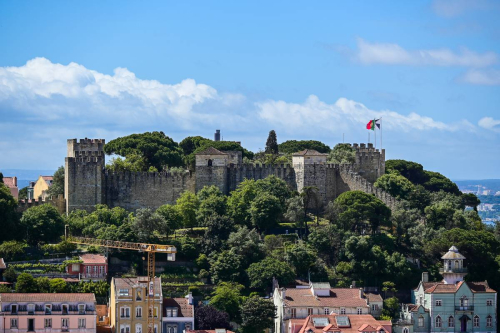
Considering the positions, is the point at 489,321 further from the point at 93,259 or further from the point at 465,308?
the point at 93,259

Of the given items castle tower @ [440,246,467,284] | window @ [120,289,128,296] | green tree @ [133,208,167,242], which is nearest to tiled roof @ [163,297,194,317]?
window @ [120,289,128,296]

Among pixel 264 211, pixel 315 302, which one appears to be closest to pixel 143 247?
pixel 264 211

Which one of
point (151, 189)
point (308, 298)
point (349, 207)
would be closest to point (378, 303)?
point (308, 298)

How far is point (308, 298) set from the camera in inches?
2872

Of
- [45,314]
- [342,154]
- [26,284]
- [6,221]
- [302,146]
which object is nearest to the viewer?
[45,314]

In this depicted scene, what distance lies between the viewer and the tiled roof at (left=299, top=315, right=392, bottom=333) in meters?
69.2

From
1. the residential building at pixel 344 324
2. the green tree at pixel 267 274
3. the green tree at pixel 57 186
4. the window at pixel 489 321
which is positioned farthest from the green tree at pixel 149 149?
the window at pixel 489 321

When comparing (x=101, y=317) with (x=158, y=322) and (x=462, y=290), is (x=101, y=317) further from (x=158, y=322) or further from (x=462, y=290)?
(x=462, y=290)

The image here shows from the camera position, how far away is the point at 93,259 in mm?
75562

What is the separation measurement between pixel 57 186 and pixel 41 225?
12.8m

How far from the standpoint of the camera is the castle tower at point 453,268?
3019 inches

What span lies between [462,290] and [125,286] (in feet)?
69.0

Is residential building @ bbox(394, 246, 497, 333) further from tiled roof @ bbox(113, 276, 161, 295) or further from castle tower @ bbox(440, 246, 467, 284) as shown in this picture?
tiled roof @ bbox(113, 276, 161, 295)

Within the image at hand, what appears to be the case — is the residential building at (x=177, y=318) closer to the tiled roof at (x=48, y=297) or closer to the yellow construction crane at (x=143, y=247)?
the tiled roof at (x=48, y=297)
